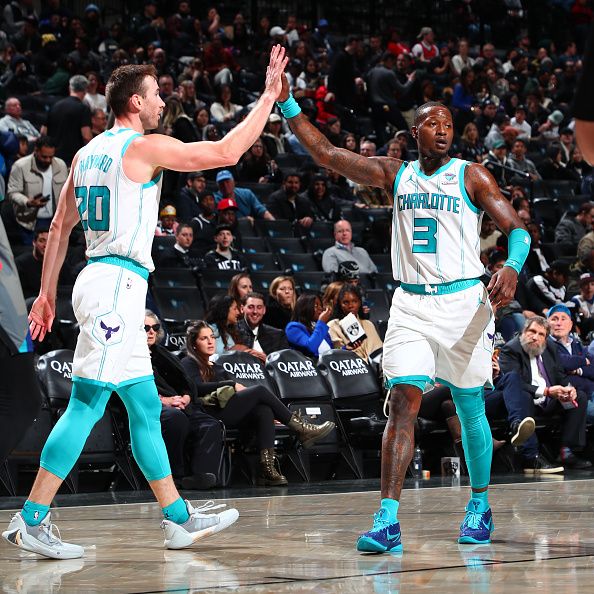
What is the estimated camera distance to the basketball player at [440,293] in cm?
509

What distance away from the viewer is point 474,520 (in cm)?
521

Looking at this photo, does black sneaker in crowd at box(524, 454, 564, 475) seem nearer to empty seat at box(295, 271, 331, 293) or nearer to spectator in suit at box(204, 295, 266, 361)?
spectator in suit at box(204, 295, 266, 361)

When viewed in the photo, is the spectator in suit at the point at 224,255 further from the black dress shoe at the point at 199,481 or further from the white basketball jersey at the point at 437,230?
the white basketball jersey at the point at 437,230

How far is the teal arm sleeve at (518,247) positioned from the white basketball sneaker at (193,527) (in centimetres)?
171

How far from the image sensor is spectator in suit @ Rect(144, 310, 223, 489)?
840cm

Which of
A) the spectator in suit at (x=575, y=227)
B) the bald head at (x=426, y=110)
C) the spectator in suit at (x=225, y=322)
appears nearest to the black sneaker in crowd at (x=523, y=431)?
the spectator in suit at (x=225, y=322)

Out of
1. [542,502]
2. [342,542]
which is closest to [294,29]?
[542,502]

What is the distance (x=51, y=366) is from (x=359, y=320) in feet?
11.7

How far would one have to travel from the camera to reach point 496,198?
525 centimetres

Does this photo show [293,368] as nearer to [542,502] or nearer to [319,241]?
[542,502]

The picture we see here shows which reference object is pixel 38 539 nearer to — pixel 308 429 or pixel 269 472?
pixel 269 472

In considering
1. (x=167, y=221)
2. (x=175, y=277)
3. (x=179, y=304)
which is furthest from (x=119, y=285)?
(x=167, y=221)

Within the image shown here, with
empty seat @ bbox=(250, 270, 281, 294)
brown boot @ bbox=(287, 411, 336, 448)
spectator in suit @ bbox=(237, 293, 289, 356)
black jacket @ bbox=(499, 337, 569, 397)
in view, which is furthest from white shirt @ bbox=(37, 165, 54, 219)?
black jacket @ bbox=(499, 337, 569, 397)

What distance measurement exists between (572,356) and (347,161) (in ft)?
20.1
